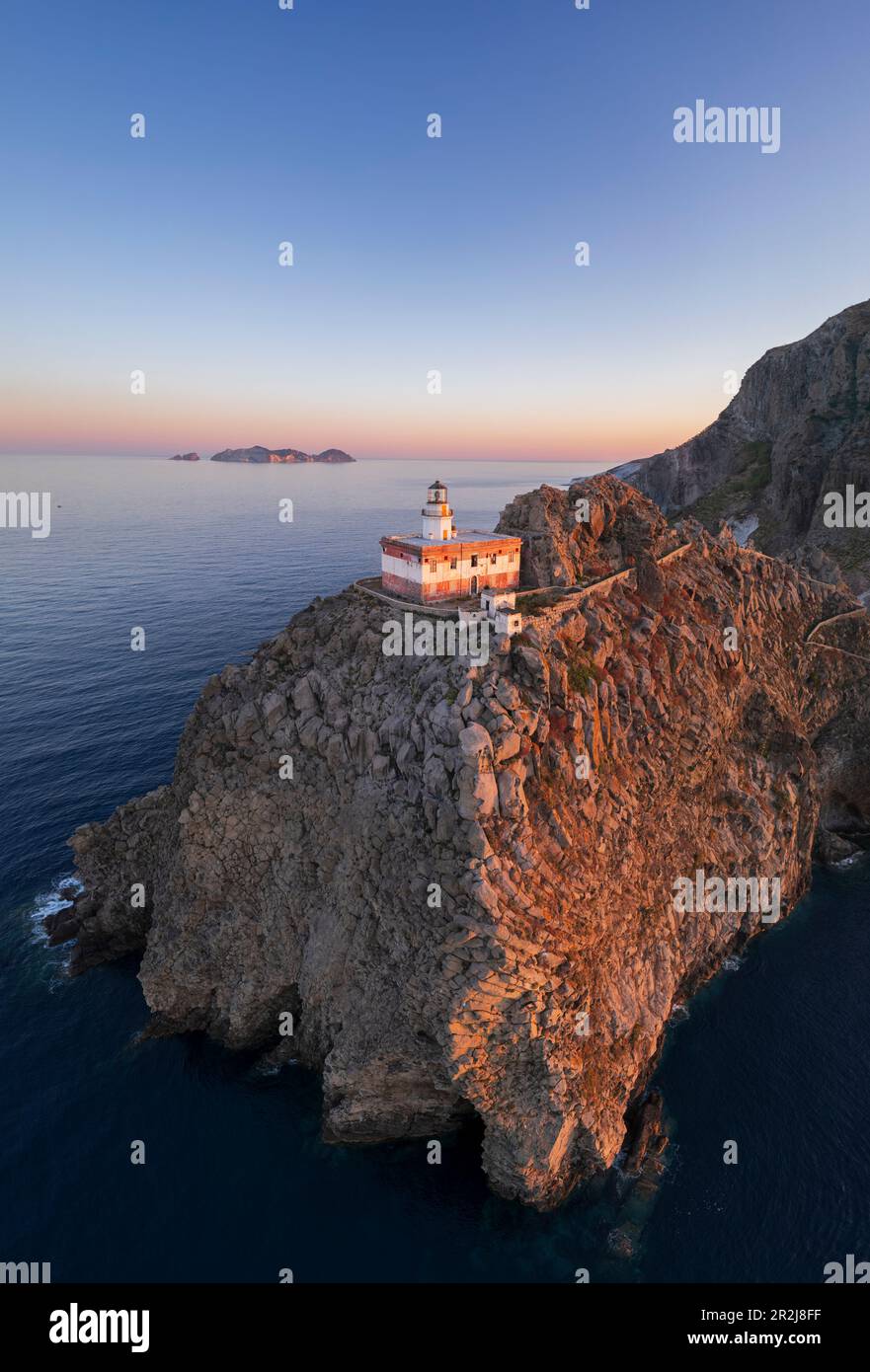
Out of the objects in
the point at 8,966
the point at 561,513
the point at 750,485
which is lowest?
→ the point at 8,966

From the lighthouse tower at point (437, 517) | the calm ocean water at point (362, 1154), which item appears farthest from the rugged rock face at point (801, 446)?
the calm ocean water at point (362, 1154)

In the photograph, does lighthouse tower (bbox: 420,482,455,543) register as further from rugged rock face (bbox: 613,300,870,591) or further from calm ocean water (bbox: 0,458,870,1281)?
rugged rock face (bbox: 613,300,870,591)

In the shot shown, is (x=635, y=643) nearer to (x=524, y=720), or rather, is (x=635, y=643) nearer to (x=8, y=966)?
(x=524, y=720)

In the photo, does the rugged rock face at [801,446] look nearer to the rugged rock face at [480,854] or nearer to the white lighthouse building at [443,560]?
the rugged rock face at [480,854]

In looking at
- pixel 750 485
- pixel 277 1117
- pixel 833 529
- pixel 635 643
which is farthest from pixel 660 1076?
pixel 750 485

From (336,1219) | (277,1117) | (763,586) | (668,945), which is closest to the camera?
(336,1219)

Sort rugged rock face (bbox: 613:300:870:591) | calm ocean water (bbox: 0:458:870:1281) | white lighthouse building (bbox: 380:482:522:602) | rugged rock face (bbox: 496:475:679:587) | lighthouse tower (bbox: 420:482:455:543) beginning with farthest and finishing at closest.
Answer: rugged rock face (bbox: 613:300:870:591) < rugged rock face (bbox: 496:475:679:587) < lighthouse tower (bbox: 420:482:455:543) < white lighthouse building (bbox: 380:482:522:602) < calm ocean water (bbox: 0:458:870:1281)

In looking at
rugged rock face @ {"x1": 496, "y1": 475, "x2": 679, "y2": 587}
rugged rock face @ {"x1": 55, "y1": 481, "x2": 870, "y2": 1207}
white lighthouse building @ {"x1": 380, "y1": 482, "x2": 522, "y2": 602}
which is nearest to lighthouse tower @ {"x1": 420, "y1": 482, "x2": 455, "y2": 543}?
white lighthouse building @ {"x1": 380, "y1": 482, "x2": 522, "y2": 602}
